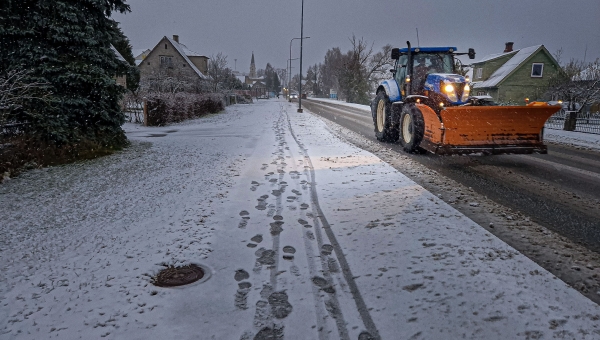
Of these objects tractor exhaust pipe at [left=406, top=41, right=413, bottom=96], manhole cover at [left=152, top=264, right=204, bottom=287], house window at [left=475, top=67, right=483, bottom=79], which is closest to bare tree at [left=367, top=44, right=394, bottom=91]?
house window at [left=475, top=67, right=483, bottom=79]

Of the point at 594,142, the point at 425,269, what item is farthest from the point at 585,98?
the point at 425,269

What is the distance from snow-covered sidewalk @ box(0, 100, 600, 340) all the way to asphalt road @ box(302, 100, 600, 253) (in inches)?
43.8

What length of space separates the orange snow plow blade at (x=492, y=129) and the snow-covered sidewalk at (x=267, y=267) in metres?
2.00

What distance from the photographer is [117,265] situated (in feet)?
10.5

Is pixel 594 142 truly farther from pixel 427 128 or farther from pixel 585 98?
pixel 585 98

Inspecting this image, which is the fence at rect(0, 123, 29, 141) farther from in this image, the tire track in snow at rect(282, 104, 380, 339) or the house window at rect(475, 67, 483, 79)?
the house window at rect(475, 67, 483, 79)

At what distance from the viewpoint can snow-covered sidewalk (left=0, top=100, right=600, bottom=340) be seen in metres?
2.38

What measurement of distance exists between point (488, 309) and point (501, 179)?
457cm

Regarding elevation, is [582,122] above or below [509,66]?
below

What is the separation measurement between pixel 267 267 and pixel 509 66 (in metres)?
38.7

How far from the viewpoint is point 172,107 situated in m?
17.2

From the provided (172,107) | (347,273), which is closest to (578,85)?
(172,107)

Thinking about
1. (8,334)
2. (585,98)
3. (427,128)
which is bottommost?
(8,334)

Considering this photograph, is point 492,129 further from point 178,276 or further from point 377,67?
point 377,67
